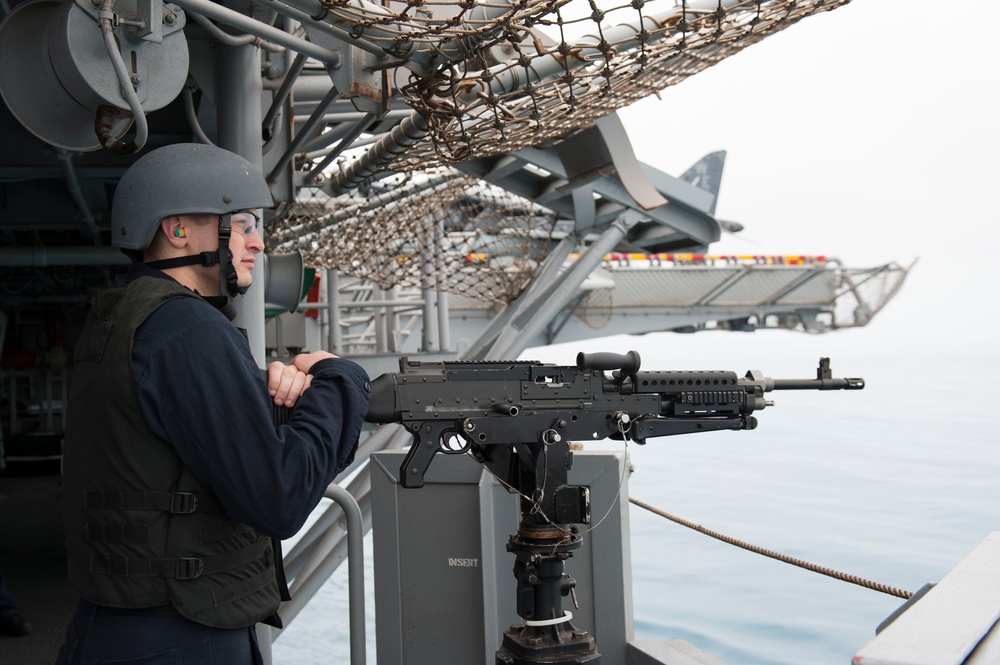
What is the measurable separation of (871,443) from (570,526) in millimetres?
22681

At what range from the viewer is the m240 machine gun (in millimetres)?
2471

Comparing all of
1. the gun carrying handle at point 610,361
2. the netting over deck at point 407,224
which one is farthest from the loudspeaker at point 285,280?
the gun carrying handle at point 610,361

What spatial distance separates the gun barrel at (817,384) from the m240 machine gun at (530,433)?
710 mm

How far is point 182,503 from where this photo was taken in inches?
63.7

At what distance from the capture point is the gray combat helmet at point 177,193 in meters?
1.78

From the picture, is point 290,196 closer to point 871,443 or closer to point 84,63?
point 84,63

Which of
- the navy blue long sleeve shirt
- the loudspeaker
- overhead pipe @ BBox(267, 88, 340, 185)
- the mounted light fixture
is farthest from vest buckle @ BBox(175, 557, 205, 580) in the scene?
the loudspeaker

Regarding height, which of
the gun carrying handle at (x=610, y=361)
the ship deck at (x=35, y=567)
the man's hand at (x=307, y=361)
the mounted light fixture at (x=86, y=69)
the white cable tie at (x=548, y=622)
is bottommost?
the ship deck at (x=35, y=567)

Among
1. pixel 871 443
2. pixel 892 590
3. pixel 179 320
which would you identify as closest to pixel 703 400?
pixel 892 590

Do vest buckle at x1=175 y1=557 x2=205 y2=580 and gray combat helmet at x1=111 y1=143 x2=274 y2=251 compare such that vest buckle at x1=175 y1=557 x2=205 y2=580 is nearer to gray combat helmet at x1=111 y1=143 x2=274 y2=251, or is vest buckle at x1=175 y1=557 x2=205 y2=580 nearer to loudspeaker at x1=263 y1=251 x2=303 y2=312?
gray combat helmet at x1=111 y1=143 x2=274 y2=251

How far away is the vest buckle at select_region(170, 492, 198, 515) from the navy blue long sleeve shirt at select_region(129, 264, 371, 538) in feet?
0.12

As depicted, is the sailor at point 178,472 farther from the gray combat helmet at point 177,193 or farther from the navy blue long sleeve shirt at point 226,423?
the gray combat helmet at point 177,193

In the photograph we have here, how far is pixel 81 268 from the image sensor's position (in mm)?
7824

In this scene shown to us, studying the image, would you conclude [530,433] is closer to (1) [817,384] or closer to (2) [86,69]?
(1) [817,384]
